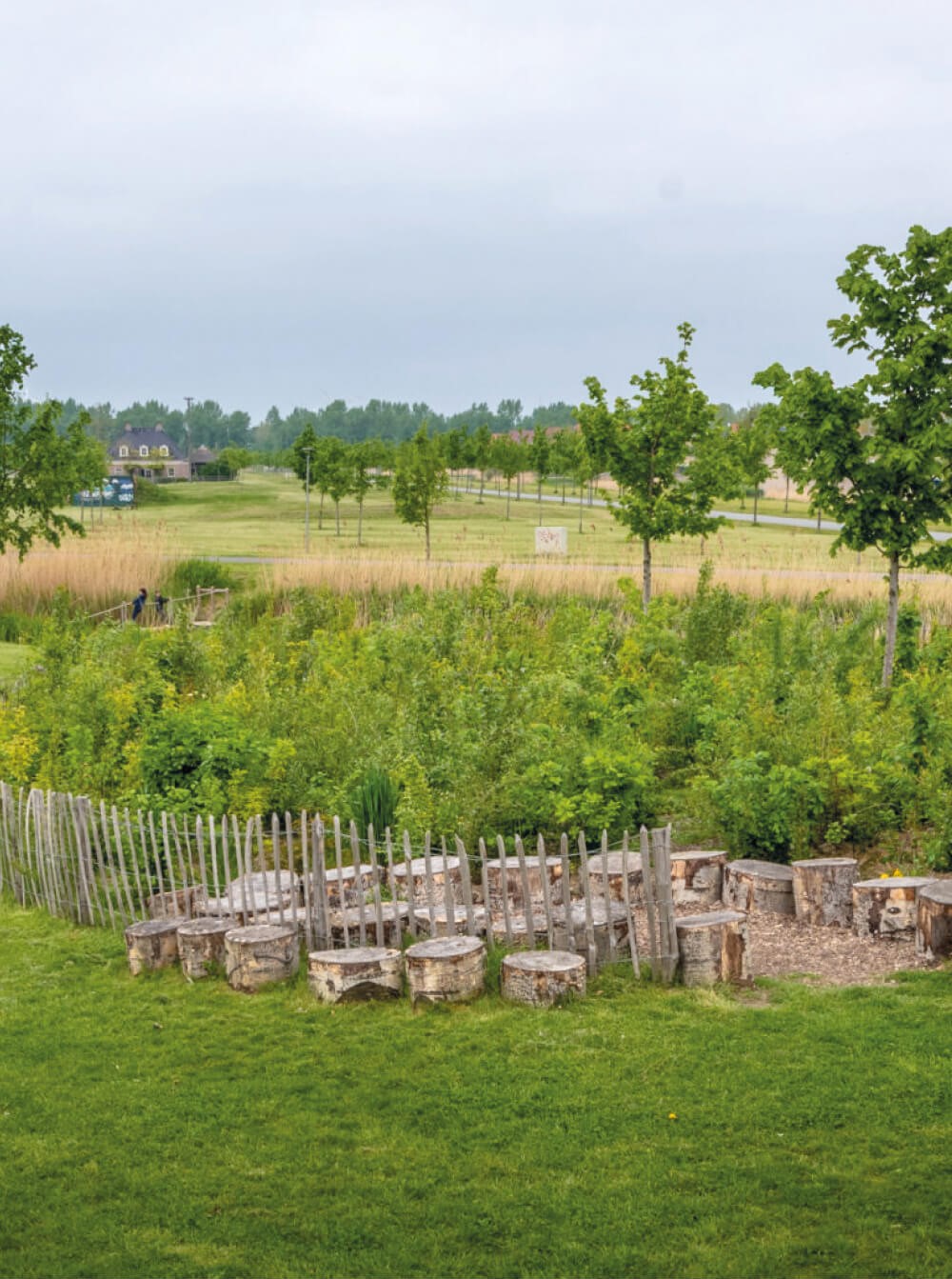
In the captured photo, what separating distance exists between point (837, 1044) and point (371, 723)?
20.0 ft

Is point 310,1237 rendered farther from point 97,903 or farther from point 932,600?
point 932,600

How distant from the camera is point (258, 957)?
7770 mm

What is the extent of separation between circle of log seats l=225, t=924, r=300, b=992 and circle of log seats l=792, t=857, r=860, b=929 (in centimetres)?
340

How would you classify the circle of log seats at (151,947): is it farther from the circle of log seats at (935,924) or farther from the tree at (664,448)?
the tree at (664,448)

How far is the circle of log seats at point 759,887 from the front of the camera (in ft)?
29.0

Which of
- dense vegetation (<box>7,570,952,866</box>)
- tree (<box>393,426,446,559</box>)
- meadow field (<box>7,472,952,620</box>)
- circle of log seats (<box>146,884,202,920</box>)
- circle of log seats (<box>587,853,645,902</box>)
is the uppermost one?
tree (<box>393,426,446,559</box>)

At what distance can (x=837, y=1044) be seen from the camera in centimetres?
672

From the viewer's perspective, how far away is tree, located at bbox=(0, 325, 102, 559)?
2017 centimetres

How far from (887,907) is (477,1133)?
11.8ft

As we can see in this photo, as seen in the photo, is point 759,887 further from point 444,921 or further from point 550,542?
point 550,542

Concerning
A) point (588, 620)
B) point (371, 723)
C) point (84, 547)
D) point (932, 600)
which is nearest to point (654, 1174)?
point (371, 723)

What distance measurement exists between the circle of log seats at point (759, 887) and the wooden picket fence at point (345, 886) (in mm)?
677

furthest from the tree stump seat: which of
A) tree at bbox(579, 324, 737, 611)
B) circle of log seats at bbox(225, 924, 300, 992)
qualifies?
tree at bbox(579, 324, 737, 611)

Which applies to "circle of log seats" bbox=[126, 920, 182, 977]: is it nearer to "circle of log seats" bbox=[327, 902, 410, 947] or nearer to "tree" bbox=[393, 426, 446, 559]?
"circle of log seats" bbox=[327, 902, 410, 947]
